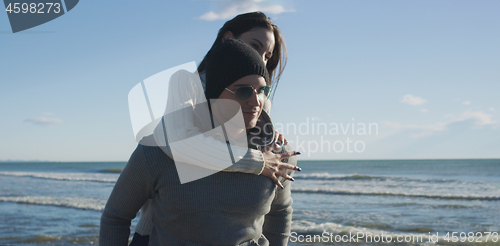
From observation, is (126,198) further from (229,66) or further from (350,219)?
(350,219)

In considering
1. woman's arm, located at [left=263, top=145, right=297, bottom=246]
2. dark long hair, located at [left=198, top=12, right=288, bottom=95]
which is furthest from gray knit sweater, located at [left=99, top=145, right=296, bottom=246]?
dark long hair, located at [left=198, top=12, right=288, bottom=95]

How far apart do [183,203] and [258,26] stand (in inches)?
82.9

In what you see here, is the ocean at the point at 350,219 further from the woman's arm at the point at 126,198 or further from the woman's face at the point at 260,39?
the woman's arm at the point at 126,198

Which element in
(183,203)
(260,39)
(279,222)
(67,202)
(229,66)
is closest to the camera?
(183,203)

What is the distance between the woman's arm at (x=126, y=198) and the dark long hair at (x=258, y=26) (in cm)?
181

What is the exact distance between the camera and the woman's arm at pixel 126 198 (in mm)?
1459

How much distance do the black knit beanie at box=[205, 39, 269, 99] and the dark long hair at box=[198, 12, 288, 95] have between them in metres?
1.46

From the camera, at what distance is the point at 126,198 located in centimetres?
150

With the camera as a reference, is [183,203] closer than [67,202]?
Yes

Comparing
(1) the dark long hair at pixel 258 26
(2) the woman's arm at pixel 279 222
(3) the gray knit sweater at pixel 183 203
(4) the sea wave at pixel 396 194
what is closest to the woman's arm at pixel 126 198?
(3) the gray knit sweater at pixel 183 203

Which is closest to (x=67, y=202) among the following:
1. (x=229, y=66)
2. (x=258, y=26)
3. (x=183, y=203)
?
(x=258, y=26)

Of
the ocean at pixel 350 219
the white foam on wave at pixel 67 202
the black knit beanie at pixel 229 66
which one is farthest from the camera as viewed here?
the white foam on wave at pixel 67 202

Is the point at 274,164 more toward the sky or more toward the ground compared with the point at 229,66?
more toward the ground

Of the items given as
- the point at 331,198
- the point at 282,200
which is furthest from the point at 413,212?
the point at 282,200
